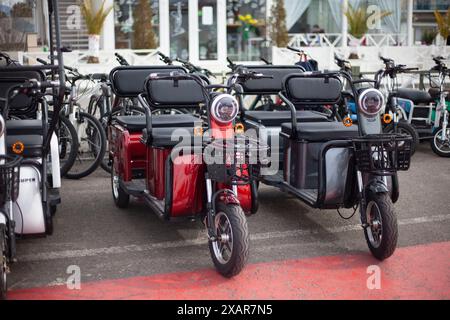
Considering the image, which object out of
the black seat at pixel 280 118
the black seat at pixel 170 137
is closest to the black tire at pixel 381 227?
the black seat at pixel 170 137

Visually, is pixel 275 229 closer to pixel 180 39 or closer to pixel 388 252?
pixel 388 252

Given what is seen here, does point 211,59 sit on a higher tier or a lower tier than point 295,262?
higher

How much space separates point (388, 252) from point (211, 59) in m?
14.2

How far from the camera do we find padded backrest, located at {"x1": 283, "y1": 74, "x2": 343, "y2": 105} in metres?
6.21

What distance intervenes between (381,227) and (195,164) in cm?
138

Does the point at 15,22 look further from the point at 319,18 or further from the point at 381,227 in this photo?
the point at 319,18

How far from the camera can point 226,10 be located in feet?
60.5

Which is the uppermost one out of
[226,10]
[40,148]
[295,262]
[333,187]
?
[226,10]

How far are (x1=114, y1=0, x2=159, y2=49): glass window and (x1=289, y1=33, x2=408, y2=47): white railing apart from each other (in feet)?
12.1

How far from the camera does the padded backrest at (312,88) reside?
621cm

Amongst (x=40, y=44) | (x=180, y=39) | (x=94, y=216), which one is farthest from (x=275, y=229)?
(x=180, y=39)

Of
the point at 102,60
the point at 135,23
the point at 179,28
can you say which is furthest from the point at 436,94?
the point at 179,28

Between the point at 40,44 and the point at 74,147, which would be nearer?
the point at 74,147

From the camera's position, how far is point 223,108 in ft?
15.3
